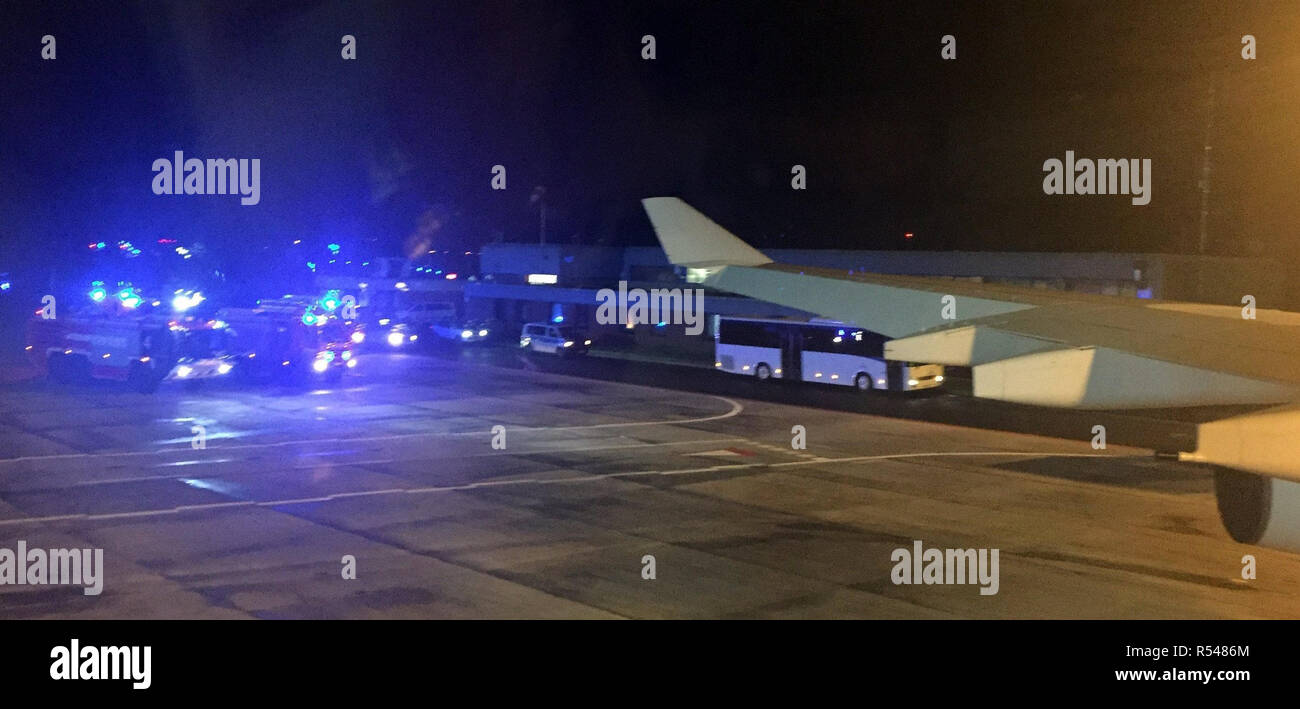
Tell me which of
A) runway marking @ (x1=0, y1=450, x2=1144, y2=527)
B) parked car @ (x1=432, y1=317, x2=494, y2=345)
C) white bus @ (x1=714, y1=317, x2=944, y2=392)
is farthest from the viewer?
parked car @ (x1=432, y1=317, x2=494, y2=345)

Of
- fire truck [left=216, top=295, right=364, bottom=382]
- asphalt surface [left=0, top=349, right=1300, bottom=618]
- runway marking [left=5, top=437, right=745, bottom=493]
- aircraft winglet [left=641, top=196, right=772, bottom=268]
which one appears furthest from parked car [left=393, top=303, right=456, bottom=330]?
aircraft winglet [left=641, top=196, right=772, bottom=268]

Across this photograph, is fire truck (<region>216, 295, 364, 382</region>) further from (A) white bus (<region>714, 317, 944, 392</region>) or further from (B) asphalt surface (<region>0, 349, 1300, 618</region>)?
(A) white bus (<region>714, 317, 944, 392</region>)

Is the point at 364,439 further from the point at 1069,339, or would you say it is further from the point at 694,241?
the point at 1069,339

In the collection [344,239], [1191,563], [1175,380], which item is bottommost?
[1191,563]

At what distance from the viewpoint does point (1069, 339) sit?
857 cm

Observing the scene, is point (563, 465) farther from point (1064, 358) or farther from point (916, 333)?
point (1064, 358)

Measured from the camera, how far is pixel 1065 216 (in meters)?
57.7

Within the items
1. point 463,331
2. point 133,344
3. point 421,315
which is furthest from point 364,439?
point 421,315

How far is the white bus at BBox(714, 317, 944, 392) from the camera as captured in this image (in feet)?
118

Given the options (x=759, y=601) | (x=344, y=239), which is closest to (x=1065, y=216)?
(x=344, y=239)

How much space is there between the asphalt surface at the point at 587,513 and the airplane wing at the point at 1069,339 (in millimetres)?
3296

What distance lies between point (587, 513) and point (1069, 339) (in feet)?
29.6

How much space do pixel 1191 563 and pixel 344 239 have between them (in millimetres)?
60332

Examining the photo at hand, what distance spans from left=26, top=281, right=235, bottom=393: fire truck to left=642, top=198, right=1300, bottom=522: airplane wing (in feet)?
71.7
